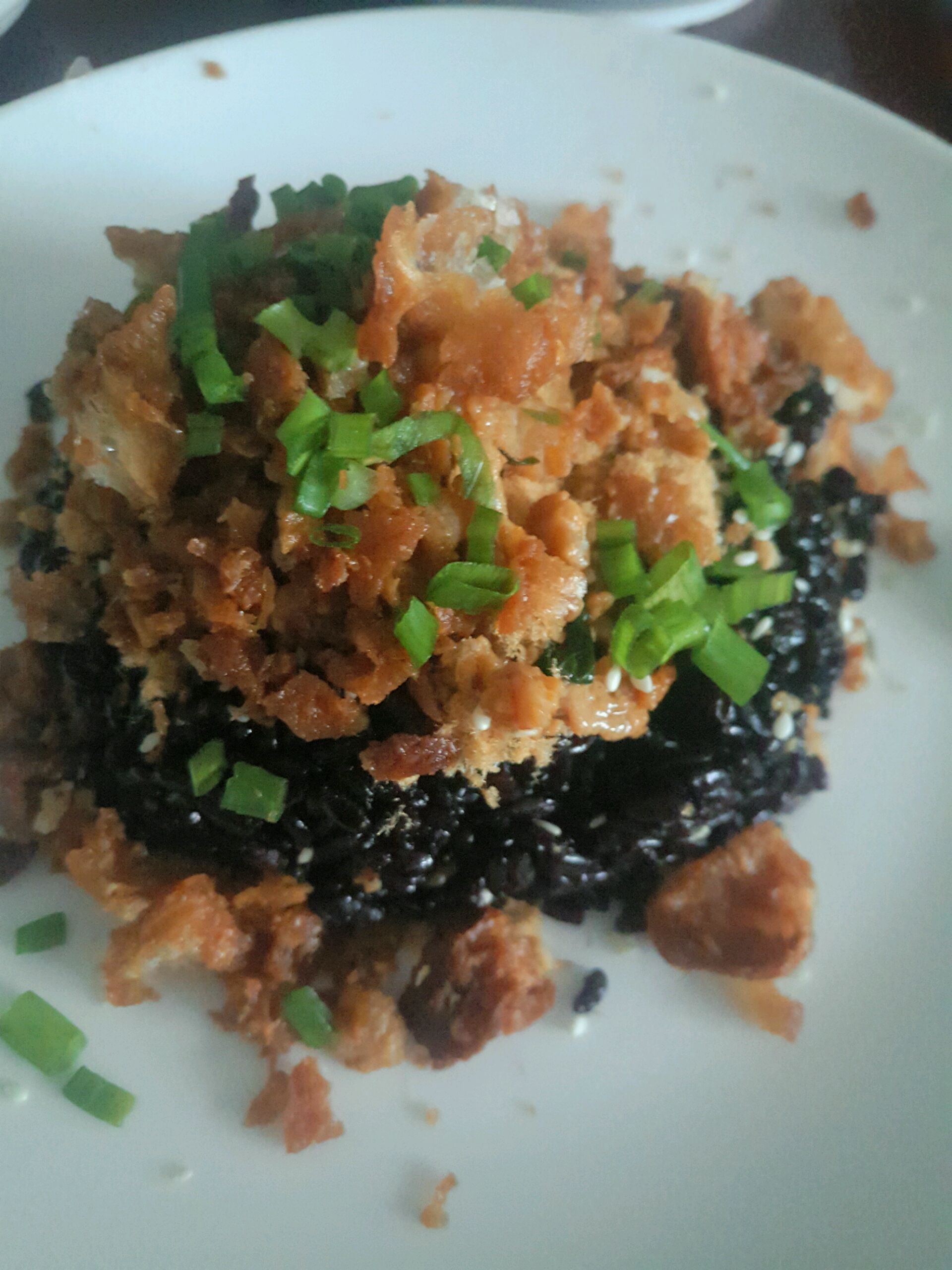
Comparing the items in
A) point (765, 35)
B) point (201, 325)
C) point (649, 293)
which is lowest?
point (201, 325)

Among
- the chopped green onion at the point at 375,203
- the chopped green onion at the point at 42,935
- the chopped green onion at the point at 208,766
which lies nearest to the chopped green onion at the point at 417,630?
the chopped green onion at the point at 208,766

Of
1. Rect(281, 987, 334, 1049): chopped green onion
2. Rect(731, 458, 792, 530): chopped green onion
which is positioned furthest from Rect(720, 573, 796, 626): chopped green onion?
Rect(281, 987, 334, 1049): chopped green onion

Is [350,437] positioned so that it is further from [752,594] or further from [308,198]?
[752,594]

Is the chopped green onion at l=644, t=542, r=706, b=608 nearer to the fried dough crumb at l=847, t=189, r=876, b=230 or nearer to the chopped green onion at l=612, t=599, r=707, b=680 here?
the chopped green onion at l=612, t=599, r=707, b=680

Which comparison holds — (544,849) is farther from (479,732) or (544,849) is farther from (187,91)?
(187,91)

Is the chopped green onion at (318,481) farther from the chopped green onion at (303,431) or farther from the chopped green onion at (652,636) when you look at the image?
the chopped green onion at (652,636)

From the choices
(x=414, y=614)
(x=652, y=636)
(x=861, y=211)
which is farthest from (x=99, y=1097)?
(x=861, y=211)
